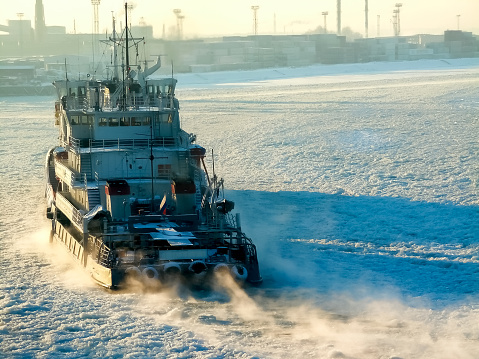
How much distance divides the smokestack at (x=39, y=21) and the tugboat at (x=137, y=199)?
90.2 metres

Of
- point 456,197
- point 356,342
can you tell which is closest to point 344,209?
point 456,197

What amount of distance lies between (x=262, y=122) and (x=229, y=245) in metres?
23.3

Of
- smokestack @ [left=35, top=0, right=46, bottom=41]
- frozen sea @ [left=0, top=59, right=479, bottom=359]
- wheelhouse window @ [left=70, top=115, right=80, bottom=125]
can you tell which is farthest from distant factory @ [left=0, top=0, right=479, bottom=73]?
wheelhouse window @ [left=70, top=115, right=80, bottom=125]

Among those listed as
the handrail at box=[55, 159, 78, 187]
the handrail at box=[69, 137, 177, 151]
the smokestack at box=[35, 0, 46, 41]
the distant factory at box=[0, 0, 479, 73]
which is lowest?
the handrail at box=[55, 159, 78, 187]

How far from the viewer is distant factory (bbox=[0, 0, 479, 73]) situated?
3740 inches

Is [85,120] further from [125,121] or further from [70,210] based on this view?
[70,210]

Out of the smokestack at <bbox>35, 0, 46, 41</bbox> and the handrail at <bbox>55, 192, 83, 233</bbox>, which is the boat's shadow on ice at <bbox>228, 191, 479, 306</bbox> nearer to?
the handrail at <bbox>55, 192, 83, 233</bbox>

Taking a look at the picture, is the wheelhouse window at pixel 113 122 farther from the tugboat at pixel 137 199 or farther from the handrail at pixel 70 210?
the handrail at pixel 70 210

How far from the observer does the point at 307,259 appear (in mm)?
17797

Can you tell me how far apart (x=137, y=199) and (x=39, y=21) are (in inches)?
3803

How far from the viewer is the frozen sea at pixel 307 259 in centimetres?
1295

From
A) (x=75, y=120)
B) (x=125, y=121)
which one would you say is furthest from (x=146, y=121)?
(x=75, y=120)

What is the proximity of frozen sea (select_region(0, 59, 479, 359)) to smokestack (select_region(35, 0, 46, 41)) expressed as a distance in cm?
7450

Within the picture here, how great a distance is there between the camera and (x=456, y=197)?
23031mm
